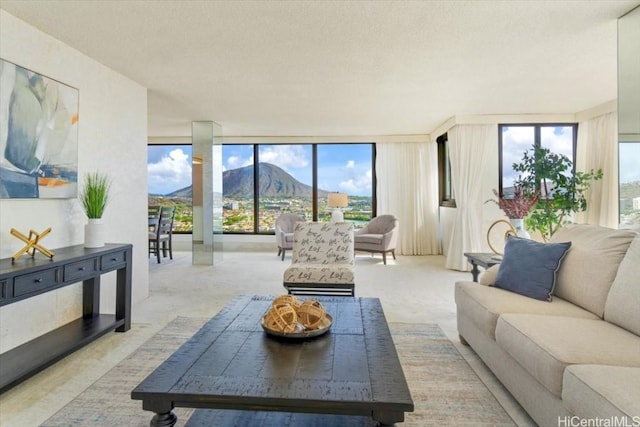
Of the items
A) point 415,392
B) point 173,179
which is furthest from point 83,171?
point 173,179

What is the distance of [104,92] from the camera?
3.50 m

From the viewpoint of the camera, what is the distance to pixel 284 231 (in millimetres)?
6879

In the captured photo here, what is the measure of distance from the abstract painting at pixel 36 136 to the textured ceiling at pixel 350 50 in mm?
454

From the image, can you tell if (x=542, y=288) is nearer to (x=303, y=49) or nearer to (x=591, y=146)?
(x=303, y=49)

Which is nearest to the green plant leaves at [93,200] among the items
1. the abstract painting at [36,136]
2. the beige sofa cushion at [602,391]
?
the abstract painting at [36,136]

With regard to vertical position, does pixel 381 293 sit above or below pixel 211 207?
below

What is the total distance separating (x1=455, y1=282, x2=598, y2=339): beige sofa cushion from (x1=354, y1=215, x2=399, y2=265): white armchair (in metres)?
3.62

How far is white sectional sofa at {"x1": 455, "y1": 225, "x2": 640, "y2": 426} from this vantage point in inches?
52.2

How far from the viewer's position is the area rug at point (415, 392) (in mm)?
1807

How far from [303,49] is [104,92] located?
1987 mm

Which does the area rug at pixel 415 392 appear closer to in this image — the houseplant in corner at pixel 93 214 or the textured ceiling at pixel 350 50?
the houseplant in corner at pixel 93 214

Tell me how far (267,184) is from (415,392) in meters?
6.29

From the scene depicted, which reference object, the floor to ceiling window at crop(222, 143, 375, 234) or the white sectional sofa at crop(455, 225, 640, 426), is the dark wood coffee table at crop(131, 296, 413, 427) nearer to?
the white sectional sofa at crop(455, 225, 640, 426)

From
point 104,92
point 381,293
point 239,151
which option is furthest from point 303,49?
point 239,151
